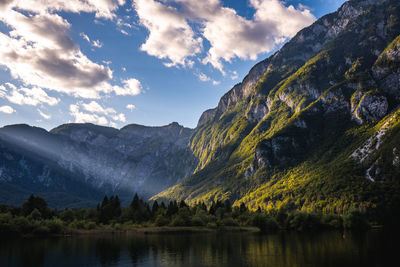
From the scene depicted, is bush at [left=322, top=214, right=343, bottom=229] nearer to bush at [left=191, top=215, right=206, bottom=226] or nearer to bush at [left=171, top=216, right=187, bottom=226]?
bush at [left=191, top=215, right=206, bottom=226]

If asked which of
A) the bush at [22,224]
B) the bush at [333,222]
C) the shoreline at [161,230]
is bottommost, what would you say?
the shoreline at [161,230]

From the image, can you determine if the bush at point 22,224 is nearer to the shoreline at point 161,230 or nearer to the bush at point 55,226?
the bush at point 55,226

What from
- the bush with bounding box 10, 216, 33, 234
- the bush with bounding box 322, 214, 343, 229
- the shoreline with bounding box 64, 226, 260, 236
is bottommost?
the shoreline with bounding box 64, 226, 260, 236

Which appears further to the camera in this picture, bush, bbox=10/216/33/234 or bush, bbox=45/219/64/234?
bush, bbox=45/219/64/234

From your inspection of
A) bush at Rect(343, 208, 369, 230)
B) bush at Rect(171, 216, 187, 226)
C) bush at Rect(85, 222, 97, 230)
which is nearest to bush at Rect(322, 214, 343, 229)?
bush at Rect(343, 208, 369, 230)

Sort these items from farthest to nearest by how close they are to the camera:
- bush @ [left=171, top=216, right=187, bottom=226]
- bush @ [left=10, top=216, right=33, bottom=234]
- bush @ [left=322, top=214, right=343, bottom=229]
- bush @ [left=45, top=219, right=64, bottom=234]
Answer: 1. bush @ [left=322, top=214, right=343, bottom=229]
2. bush @ [left=171, top=216, right=187, bottom=226]
3. bush @ [left=45, top=219, right=64, bottom=234]
4. bush @ [left=10, top=216, right=33, bottom=234]

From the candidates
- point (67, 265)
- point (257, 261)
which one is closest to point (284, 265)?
point (257, 261)

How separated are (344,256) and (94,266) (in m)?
63.1

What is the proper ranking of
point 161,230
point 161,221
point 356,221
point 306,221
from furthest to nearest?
point 161,221, point 306,221, point 161,230, point 356,221

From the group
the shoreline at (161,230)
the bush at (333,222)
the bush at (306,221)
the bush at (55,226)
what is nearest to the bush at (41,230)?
the bush at (55,226)

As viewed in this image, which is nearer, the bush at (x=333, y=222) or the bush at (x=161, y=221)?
the bush at (x=333, y=222)

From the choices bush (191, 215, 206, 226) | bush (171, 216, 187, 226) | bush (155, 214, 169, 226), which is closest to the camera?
bush (171, 216, 187, 226)

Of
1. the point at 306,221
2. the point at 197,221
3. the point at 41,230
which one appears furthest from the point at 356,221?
the point at 41,230

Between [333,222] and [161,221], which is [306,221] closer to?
[333,222]
